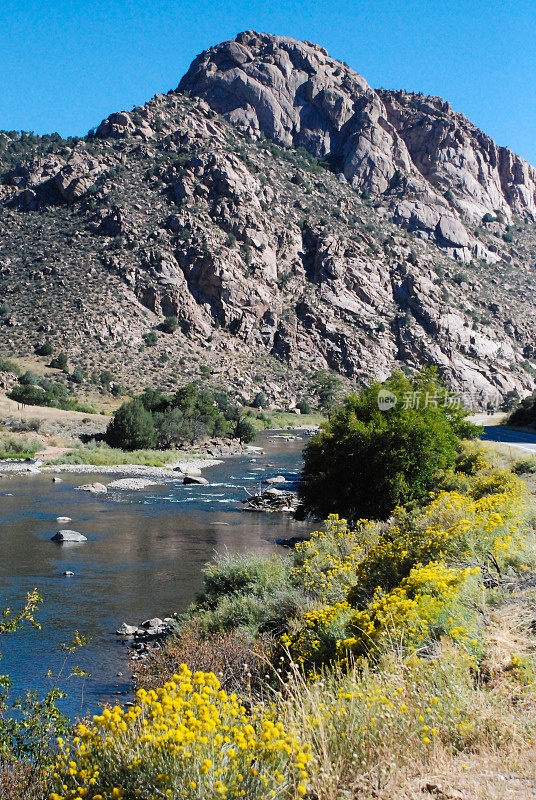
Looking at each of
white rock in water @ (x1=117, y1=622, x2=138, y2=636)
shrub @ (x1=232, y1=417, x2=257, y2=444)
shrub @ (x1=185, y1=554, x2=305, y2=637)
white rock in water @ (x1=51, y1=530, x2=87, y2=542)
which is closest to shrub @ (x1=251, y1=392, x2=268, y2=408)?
shrub @ (x1=232, y1=417, x2=257, y2=444)

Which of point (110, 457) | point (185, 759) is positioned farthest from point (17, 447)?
point (185, 759)

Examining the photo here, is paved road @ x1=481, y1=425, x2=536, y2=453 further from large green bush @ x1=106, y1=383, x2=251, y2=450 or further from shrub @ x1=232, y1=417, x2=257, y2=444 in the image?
large green bush @ x1=106, y1=383, x2=251, y2=450

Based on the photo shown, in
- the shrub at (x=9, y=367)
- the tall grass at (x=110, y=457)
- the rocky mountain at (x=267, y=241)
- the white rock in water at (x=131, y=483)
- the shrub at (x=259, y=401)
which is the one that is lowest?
the white rock in water at (x=131, y=483)

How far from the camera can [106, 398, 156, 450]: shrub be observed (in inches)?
Answer: 1634

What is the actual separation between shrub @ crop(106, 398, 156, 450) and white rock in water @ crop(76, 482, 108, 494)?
41.8 feet

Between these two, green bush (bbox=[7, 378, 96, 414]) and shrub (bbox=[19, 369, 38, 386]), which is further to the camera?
shrub (bbox=[19, 369, 38, 386])

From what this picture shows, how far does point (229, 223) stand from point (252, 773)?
86.2 m

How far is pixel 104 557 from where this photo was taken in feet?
56.2

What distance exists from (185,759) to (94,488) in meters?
26.5

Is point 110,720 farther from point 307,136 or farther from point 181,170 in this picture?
point 307,136

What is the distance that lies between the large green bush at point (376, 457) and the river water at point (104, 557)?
2.64 meters

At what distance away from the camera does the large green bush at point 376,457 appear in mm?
18562

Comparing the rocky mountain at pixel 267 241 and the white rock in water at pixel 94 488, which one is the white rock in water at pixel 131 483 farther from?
the rocky mountain at pixel 267 241

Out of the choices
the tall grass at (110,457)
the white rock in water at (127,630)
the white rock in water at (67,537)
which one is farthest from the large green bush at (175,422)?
the white rock in water at (127,630)
